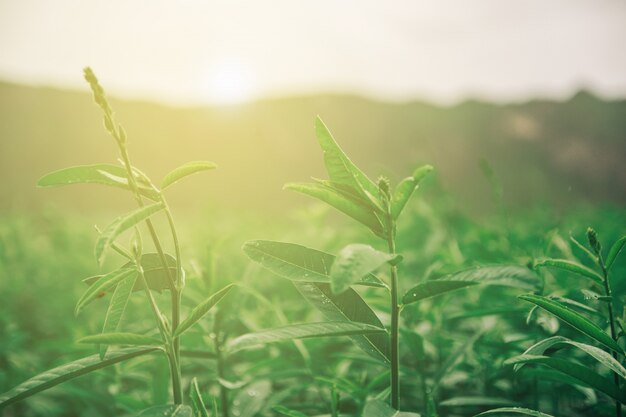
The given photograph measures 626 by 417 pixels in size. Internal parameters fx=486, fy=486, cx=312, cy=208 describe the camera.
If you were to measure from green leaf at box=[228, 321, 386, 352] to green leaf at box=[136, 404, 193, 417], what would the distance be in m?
0.11

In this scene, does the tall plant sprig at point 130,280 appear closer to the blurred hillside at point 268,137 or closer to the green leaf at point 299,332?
the green leaf at point 299,332

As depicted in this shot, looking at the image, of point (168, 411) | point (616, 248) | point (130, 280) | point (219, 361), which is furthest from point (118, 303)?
point (616, 248)

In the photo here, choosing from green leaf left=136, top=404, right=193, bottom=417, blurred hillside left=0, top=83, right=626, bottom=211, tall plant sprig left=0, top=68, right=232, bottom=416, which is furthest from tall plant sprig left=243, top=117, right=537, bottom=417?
blurred hillside left=0, top=83, right=626, bottom=211

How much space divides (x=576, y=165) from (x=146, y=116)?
1842 centimetres

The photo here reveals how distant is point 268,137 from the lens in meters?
24.7

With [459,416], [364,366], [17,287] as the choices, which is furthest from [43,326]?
[459,416]

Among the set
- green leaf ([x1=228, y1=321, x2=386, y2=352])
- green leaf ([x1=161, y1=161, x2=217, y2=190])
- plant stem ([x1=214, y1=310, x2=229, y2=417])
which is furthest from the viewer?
plant stem ([x1=214, y1=310, x2=229, y2=417])

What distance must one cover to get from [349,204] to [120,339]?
37 centimetres

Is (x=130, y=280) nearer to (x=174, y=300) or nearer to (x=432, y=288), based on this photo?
(x=174, y=300)

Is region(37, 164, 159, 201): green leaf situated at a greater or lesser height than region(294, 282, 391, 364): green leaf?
greater

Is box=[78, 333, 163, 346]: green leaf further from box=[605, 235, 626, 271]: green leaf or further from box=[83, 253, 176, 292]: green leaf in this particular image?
box=[605, 235, 626, 271]: green leaf

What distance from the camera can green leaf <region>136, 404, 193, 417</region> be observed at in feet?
2.07

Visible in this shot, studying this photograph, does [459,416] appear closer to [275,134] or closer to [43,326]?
[43,326]

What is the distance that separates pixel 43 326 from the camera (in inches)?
112
